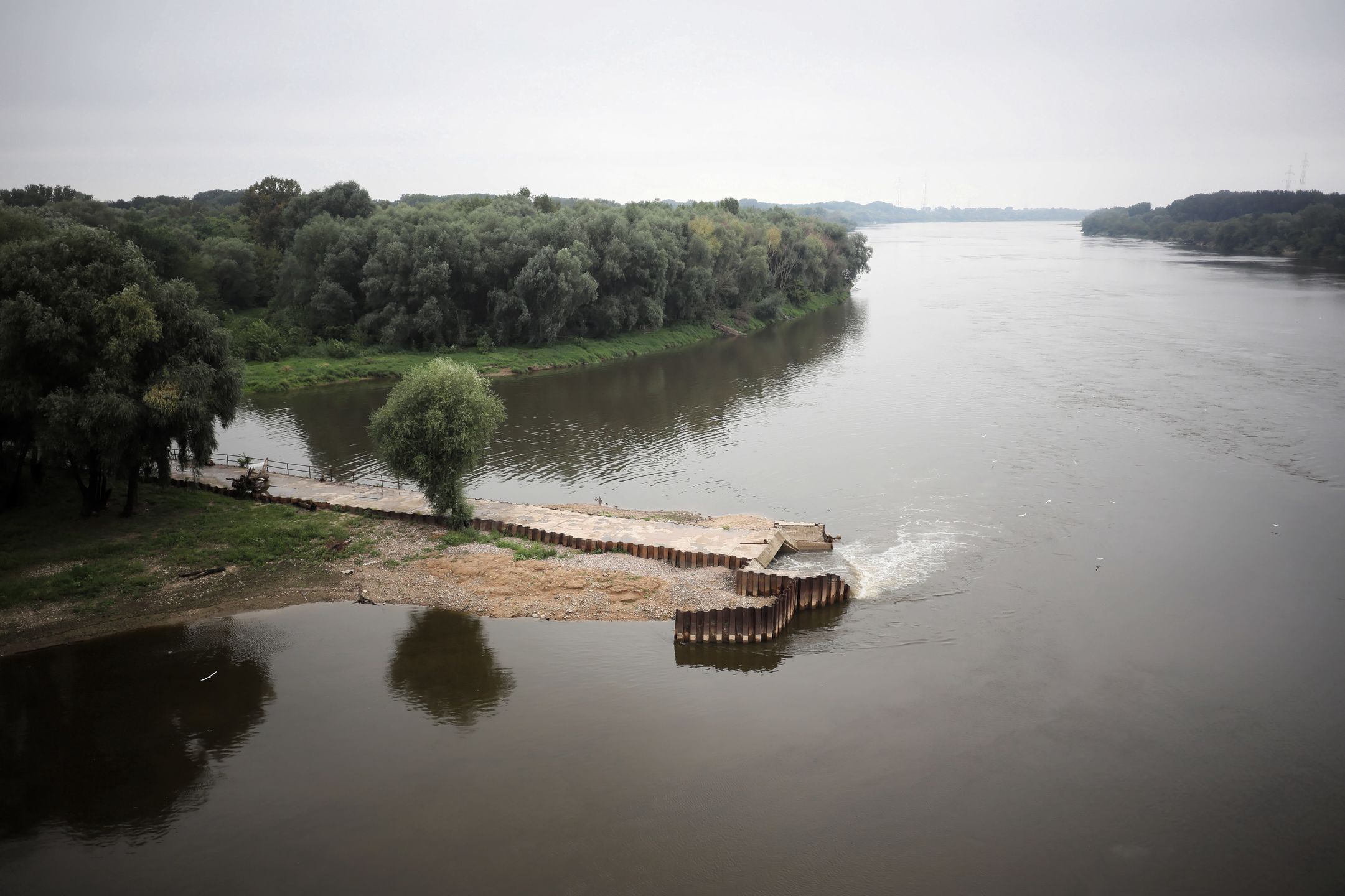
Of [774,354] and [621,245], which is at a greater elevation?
[621,245]

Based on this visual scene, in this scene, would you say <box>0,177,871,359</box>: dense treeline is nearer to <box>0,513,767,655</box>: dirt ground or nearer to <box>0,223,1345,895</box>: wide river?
<box>0,223,1345,895</box>: wide river

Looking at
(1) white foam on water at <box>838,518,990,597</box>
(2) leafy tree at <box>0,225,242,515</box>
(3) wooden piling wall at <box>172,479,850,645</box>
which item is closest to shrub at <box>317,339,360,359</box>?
(2) leafy tree at <box>0,225,242,515</box>

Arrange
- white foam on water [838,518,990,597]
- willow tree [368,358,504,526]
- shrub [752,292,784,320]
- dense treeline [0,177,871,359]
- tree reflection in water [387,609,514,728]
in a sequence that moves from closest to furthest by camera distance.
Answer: tree reflection in water [387,609,514,728] < white foam on water [838,518,990,597] < willow tree [368,358,504,526] < dense treeline [0,177,871,359] < shrub [752,292,784,320]

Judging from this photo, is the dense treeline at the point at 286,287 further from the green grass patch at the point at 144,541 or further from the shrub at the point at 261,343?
the green grass patch at the point at 144,541

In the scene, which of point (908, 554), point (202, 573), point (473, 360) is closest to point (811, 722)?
point (908, 554)

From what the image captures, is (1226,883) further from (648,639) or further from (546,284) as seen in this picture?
(546,284)

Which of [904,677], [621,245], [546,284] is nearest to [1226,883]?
[904,677]
